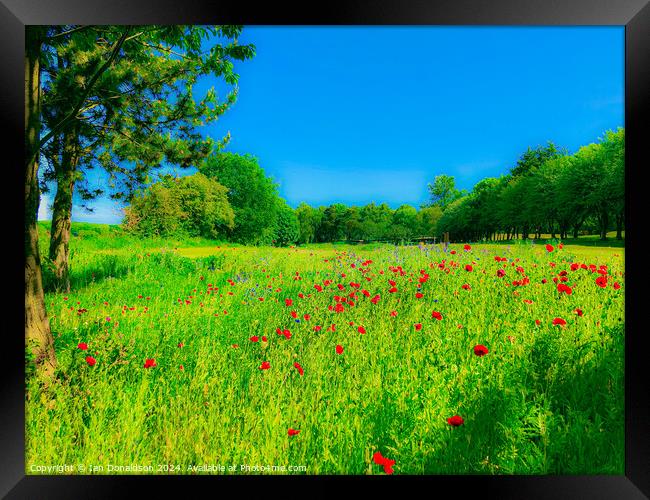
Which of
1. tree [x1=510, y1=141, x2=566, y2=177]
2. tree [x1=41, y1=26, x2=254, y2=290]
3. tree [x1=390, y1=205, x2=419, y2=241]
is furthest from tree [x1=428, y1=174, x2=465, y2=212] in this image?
tree [x1=41, y1=26, x2=254, y2=290]

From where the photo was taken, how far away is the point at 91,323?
2615 millimetres

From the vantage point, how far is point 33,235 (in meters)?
2.29

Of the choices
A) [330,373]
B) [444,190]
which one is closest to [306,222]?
[444,190]

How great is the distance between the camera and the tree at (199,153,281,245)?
2.98 metres

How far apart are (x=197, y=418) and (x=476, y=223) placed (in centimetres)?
300

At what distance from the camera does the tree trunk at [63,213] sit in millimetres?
2625

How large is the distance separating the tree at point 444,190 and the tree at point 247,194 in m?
1.44

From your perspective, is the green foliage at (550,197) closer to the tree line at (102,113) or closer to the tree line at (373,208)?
the tree line at (373,208)

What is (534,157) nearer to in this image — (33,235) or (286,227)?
(286,227)

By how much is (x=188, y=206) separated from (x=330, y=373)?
203cm

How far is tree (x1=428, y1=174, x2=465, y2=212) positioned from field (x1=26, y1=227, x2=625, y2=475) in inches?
22.9
